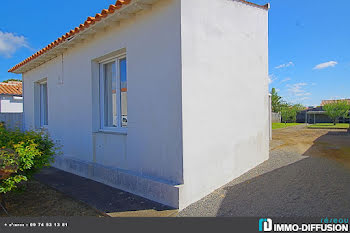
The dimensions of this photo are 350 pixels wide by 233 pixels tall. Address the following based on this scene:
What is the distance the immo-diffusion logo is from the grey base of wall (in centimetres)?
136

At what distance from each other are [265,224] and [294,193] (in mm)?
1295

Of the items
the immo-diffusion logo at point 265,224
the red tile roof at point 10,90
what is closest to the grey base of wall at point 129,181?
the immo-diffusion logo at point 265,224

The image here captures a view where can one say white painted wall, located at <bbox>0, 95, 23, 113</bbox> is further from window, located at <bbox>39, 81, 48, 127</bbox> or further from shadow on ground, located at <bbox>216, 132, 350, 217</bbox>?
shadow on ground, located at <bbox>216, 132, 350, 217</bbox>

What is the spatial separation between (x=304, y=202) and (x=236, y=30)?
3.93 metres

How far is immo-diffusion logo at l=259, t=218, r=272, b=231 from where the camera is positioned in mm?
3375

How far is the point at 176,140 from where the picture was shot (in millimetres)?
4062

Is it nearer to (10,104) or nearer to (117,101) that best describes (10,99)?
(10,104)

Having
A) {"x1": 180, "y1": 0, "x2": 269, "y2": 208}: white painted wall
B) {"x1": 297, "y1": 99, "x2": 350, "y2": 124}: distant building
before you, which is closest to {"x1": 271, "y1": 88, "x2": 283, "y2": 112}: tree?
{"x1": 297, "y1": 99, "x2": 350, "y2": 124}: distant building

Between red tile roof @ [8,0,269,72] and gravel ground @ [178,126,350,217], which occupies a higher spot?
red tile roof @ [8,0,269,72]

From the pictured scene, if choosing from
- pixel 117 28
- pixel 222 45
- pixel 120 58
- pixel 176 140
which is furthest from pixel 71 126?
pixel 222 45

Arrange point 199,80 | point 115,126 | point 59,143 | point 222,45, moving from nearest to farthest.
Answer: point 199,80
point 222,45
point 115,126
point 59,143

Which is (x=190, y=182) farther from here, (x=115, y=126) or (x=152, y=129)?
(x=115, y=126)

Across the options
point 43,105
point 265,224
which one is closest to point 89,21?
point 43,105

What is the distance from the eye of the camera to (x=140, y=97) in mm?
4738
